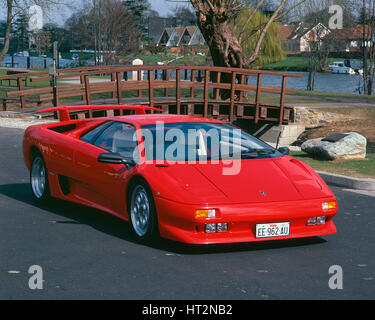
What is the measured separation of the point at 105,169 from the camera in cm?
777

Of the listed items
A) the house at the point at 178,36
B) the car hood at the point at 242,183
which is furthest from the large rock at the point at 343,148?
the house at the point at 178,36

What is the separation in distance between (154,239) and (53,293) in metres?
1.79

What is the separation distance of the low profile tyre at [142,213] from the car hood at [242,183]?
0.81 ft

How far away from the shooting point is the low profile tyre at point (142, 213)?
6.89 meters

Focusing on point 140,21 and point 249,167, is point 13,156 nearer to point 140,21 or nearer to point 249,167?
point 249,167

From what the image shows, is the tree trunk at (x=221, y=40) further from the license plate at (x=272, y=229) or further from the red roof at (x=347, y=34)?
the red roof at (x=347, y=34)

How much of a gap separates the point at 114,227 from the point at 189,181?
1.58m

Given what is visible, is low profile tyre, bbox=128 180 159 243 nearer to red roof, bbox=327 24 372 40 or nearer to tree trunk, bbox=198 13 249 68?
tree trunk, bbox=198 13 249 68

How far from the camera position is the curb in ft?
36.8

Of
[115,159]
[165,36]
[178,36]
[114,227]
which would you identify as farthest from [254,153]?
[165,36]

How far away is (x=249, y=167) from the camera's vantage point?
7.33 meters

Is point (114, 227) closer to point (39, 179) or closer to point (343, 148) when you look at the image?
point (39, 179)

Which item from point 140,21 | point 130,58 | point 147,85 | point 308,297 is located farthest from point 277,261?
point 140,21

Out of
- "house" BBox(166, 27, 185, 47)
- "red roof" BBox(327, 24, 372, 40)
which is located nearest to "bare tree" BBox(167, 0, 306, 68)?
"red roof" BBox(327, 24, 372, 40)
